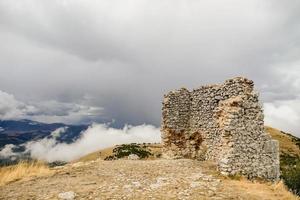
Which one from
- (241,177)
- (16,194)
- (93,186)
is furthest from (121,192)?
(241,177)

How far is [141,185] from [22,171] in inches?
333

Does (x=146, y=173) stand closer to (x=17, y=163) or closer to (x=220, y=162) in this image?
(x=220, y=162)

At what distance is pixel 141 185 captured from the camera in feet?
67.4

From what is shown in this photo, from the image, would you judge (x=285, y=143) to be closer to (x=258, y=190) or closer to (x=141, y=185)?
(x=258, y=190)

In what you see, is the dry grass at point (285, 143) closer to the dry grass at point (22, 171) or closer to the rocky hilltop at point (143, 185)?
the dry grass at point (22, 171)

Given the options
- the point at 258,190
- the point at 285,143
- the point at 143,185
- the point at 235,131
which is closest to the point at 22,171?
the point at 143,185

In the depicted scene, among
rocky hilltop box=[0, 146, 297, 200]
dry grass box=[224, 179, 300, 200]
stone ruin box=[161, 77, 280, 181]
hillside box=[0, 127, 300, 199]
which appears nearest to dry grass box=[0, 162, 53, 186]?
hillside box=[0, 127, 300, 199]

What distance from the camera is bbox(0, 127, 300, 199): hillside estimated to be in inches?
761

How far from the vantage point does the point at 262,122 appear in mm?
23922

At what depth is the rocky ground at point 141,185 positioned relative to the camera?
63.3 ft

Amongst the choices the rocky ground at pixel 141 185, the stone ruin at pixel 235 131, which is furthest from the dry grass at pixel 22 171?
the stone ruin at pixel 235 131

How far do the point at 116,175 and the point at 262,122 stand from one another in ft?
27.3

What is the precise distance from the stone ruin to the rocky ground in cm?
125

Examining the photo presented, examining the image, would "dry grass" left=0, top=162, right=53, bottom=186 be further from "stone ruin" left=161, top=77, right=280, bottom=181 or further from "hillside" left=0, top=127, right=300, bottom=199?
"stone ruin" left=161, top=77, right=280, bottom=181
